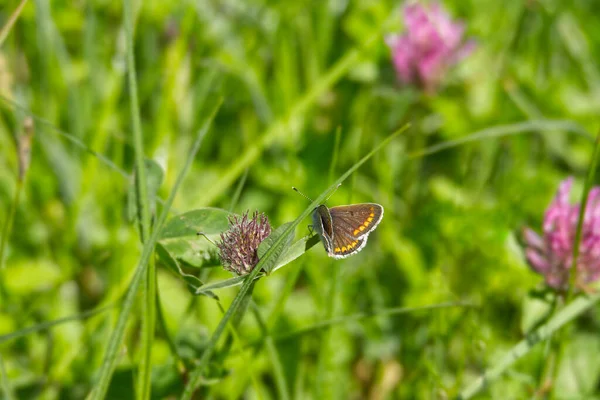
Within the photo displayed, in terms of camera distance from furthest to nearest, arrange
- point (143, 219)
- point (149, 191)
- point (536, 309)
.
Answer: point (536, 309), point (149, 191), point (143, 219)

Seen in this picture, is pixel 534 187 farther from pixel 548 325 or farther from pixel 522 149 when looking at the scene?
pixel 548 325

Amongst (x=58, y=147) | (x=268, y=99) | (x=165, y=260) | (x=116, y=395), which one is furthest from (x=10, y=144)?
(x=165, y=260)

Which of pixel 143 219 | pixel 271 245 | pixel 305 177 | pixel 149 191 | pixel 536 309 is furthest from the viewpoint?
pixel 305 177

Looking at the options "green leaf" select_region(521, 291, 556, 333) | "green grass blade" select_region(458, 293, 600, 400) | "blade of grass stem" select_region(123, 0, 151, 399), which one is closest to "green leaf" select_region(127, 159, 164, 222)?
"blade of grass stem" select_region(123, 0, 151, 399)

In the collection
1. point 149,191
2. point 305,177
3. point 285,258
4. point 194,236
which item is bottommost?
point 285,258

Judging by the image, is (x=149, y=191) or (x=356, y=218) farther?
(x=149, y=191)

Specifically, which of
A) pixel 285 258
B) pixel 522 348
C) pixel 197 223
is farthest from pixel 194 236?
pixel 522 348

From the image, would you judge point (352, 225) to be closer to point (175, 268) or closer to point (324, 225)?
point (324, 225)

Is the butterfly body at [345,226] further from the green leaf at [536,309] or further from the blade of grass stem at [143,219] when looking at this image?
the green leaf at [536,309]
